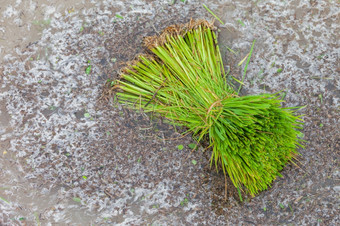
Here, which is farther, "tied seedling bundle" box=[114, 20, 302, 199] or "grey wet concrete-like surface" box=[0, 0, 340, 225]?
"grey wet concrete-like surface" box=[0, 0, 340, 225]

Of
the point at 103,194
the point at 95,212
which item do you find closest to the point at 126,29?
the point at 103,194

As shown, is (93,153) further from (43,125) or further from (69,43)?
(69,43)

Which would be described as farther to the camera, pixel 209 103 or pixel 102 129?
pixel 102 129

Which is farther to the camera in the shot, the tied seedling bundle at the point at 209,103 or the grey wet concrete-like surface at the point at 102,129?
the grey wet concrete-like surface at the point at 102,129
